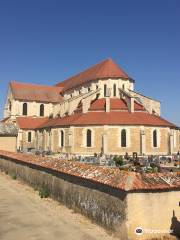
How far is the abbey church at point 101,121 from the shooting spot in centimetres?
4516

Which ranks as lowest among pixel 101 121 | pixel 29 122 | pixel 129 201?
pixel 129 201

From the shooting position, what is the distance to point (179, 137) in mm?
52812

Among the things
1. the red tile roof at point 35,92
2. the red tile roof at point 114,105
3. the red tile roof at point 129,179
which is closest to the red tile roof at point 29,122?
the red tile roof at point 35,92

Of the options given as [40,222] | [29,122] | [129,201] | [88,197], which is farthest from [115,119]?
[129,201]

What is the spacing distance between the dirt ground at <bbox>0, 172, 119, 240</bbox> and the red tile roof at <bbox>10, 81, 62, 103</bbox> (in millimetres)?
52151

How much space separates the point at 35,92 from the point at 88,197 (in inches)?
2327

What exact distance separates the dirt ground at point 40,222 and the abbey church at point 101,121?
30.0 meters

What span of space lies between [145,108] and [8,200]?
40215mm

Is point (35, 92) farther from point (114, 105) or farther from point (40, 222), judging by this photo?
point (40, 222)

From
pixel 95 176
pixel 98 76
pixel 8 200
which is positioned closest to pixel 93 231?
pixel 95 176

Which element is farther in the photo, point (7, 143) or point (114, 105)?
point (114, 105)

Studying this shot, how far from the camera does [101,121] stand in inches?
1802

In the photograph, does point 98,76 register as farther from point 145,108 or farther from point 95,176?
point 95,176

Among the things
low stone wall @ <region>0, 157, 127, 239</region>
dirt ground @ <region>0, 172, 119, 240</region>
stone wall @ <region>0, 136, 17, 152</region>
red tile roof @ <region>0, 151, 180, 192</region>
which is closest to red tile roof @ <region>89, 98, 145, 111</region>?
stone wall @ <region>0, 136, 17, 152</region>
